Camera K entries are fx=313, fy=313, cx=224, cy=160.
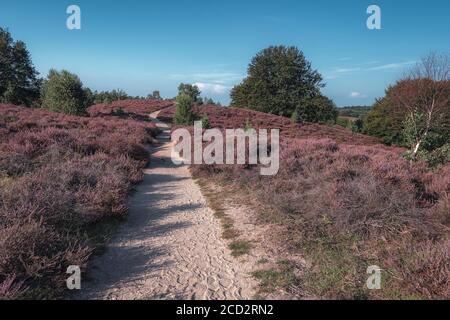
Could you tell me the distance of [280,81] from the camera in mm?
51344

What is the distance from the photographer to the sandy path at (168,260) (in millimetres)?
4484

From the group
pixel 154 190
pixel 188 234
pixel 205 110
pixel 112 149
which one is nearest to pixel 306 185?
pixel 188 234

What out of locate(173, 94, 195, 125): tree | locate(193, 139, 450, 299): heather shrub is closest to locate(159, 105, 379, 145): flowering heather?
locate(173, 94, 195, 125): tree

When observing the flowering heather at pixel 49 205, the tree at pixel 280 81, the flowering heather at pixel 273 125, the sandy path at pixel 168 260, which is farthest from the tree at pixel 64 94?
the tree at pixel 280 81

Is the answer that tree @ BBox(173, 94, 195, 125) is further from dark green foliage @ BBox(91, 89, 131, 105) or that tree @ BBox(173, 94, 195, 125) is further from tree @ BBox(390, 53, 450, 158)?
dark green foliage @ BBox(91, 89, 131, 105)

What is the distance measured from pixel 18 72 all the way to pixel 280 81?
3681 cm

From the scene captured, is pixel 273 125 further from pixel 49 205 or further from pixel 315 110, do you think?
pixel 49 205

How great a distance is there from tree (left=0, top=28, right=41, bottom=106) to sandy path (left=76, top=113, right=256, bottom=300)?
3532cm

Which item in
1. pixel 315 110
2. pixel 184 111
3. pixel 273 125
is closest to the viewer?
pixel 184 111

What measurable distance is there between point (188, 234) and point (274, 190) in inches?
118

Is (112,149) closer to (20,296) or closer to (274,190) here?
(274,190)

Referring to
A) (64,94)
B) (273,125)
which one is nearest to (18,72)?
(64,94)

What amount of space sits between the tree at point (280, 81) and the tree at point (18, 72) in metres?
32.1

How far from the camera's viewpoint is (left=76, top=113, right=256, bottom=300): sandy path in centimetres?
448
